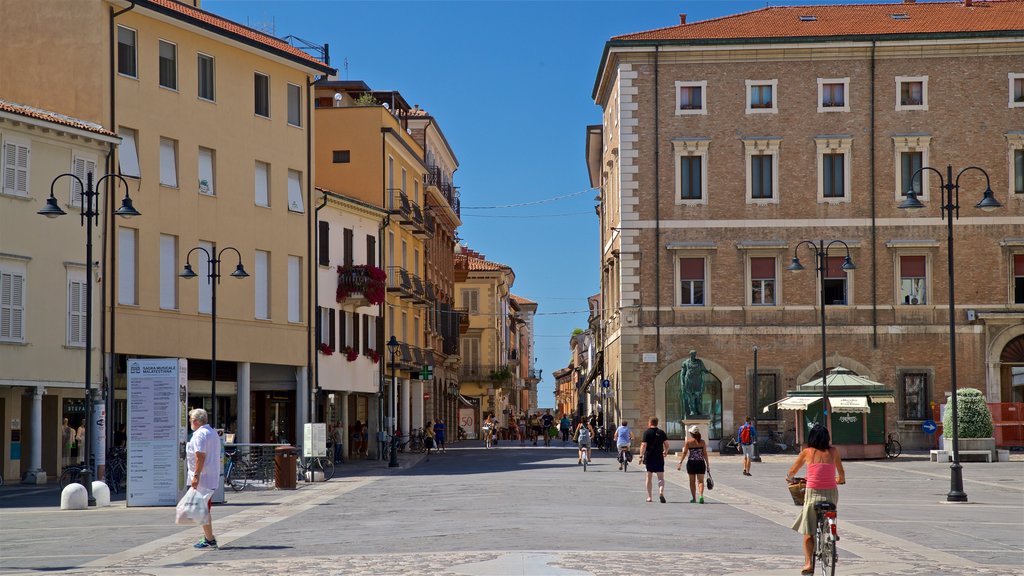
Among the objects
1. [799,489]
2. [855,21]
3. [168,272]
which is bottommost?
[799,489]

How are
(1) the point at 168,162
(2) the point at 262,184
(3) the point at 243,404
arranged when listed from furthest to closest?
(2) the point at 262,184 < (3) the point at 243,404 < (1) the point at 168,162

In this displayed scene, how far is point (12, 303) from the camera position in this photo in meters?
37.4

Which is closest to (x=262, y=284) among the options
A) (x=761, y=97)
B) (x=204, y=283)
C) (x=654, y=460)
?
(x=204, y=283)

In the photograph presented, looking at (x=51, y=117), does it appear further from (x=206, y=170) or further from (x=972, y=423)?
(x=972, y=423)

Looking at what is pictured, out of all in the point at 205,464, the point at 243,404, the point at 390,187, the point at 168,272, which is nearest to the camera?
the point at 205,464

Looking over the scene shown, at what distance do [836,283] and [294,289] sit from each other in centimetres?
2017

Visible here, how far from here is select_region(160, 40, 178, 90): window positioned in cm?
4381

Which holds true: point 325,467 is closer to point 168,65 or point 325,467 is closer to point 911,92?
point 168,65

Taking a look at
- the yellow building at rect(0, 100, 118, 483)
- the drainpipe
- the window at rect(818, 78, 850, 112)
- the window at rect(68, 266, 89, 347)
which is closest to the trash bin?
the yellow building at rect(0, 100, 118, 483)

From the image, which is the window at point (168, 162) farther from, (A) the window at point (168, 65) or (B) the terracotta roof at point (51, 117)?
(B) the terracotta roof at point (51, 117)

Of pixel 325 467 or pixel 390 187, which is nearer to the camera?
pixel 325 467

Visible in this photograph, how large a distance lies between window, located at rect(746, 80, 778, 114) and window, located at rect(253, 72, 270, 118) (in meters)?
18.2

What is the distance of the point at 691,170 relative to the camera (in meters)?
55.3

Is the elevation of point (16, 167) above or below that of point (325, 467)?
above
